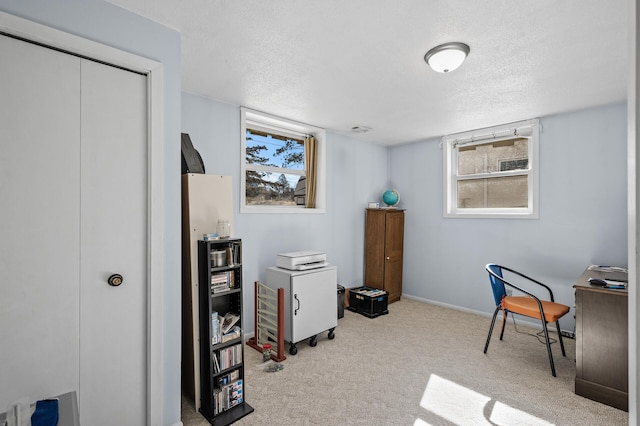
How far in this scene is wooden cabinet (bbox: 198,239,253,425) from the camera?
2.13 meters

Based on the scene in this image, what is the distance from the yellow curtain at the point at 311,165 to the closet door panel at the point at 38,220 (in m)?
2.79

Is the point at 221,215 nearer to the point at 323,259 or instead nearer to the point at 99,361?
the point at 99,361

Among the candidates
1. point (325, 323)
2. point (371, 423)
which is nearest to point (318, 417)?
point (371, 423)

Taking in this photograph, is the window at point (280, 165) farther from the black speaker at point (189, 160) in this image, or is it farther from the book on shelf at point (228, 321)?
the book on shelf at point (228, 321)

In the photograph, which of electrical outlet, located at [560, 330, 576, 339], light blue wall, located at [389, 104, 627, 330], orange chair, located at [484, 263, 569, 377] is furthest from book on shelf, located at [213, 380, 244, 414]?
electrical outlet, located at [560, 330, 576, 339]

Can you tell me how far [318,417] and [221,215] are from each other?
1.56m

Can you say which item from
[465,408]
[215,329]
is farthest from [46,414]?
[465,408]

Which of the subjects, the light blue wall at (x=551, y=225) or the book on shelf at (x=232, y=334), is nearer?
the book on shelf at (x=232, y=334)

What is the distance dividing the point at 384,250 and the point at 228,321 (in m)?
2.78

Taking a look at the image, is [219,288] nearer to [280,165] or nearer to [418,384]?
[418,384]

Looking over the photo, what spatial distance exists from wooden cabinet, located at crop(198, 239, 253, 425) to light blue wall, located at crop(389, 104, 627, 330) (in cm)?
324

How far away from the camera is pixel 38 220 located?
1.54 m

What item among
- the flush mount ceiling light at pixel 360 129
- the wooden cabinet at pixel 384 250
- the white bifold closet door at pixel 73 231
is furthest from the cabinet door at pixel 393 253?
the white bifold closet door at pixel 73 231

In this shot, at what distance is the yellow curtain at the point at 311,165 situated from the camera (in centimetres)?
420
